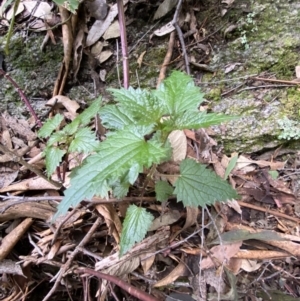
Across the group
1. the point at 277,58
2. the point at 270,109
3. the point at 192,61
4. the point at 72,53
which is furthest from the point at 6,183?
the point at 277,58

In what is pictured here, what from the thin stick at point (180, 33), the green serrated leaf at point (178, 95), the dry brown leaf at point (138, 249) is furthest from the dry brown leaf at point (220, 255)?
the thin stick at point (180, 33)

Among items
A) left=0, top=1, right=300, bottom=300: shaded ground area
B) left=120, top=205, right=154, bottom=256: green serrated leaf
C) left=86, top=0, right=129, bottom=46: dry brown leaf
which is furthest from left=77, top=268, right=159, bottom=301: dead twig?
left=86, top=0, right=129, bottom=46: dry brown leaf

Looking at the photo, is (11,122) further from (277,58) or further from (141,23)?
(277,58)

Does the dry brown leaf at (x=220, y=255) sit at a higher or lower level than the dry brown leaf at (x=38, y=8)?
lower

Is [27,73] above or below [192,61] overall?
above

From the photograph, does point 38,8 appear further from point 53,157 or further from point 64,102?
point 53,157

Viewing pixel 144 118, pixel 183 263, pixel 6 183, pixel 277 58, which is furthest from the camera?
pixel 277 58

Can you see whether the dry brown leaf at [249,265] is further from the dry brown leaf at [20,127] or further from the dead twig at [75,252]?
the dry brown leaf at [20,127]
